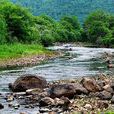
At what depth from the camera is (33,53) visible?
82.2 metres

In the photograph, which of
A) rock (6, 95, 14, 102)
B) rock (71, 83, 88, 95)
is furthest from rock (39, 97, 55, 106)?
rock (71, 83, 88, 95)

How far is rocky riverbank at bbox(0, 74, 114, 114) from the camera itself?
1254 inches

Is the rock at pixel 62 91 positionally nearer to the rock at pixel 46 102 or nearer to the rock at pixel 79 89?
the rock at pixel 79 89

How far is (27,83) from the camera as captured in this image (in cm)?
4059

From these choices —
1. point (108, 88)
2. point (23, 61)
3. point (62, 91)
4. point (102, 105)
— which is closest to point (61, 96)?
point (62, 91)

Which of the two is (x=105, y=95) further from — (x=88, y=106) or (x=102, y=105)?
(x=88, y=106)

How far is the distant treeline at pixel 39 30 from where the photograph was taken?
306 feet

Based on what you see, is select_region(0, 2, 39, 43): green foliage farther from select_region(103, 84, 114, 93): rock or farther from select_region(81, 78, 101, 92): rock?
select_region(103, 84, 114, 93): rock

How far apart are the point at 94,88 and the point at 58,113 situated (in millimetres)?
9296

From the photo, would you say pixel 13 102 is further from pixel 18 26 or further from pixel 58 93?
pixel 18 26

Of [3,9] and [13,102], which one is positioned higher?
[3,9]

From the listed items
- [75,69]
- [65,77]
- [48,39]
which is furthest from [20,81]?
[48,39]

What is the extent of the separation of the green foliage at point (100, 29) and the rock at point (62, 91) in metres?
110

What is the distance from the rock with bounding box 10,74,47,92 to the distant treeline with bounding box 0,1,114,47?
145 feet
